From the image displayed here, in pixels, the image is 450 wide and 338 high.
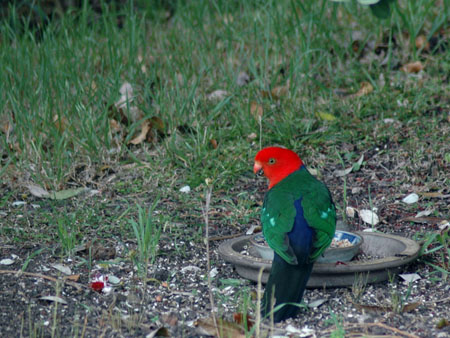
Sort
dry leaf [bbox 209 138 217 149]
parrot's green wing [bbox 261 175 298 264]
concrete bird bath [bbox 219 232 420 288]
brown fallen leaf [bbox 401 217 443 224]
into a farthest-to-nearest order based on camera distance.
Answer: dry leaf [bbox 209 138 217 149], brown fallen leaf [bbox 401 217 443 224], concrete bird bath [bbox 219 232 420 288], parrot's green wing [bbox 261 175 298 264]

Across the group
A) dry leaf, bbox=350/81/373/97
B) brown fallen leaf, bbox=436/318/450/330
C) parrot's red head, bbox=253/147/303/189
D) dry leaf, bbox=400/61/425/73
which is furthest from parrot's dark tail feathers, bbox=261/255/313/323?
dry leaf, bbox=400/61/425/73

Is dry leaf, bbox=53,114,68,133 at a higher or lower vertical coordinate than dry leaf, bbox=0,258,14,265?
higher

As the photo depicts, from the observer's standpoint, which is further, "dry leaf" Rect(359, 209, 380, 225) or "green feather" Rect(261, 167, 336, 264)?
"dry leaf" Rect(359, 209, 380, 225)

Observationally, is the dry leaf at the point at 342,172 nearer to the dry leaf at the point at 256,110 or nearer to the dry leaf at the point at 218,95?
the dry leaf at the point at 256,110

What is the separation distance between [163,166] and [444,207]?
Result: 1.75 m

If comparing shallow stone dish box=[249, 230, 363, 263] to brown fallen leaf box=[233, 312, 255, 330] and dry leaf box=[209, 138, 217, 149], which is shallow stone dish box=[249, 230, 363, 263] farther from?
dry leaf box=[209, 138, 217, 149]

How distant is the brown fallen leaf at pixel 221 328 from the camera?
7.72ft

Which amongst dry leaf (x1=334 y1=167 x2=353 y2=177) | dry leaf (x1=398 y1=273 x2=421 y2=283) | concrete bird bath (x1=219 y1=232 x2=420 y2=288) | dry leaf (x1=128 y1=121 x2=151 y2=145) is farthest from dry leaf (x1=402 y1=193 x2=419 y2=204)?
dry leaf (x1=128 y1=121 x2=151 y2=145)

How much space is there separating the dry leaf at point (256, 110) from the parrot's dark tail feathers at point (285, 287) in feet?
6.60

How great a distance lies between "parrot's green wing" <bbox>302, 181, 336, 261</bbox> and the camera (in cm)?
262

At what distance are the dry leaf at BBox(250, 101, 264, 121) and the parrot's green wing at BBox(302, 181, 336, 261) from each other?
5.60ft

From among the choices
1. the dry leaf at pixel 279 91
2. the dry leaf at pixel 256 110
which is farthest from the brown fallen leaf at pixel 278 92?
the dry leaf at pixel 256 110

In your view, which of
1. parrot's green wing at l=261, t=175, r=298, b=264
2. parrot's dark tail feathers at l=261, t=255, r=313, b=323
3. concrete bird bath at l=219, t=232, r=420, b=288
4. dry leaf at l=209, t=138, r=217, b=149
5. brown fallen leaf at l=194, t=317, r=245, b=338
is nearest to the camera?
brown fallen leaf at l=194, t=317, r=245, b=338

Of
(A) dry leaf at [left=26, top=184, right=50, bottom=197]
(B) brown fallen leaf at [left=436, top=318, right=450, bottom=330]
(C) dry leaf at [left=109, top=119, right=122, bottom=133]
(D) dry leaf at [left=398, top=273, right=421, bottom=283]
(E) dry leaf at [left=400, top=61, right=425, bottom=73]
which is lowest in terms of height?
(A) dry leaf at [left=26, top=184, right=50, bottom=197]
